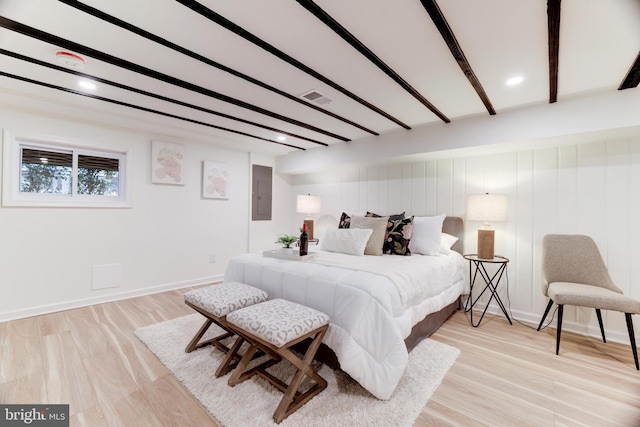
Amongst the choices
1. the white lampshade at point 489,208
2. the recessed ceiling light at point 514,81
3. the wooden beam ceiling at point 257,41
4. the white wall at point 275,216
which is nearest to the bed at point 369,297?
the white lampshade at point 489,208

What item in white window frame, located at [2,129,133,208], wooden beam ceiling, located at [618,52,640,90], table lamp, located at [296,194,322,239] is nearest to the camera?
wooden beam ceiling, located at [618,52,640,90]

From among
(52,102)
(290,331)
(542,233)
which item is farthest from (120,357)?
(542,233)

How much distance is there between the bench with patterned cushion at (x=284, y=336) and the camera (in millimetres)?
1524

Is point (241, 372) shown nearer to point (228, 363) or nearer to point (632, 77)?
point (228, 363)

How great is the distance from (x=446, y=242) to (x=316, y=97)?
217 cm

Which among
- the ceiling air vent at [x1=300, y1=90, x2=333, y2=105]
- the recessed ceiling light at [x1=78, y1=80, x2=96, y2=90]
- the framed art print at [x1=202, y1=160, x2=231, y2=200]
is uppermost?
the ceiling air vent at [x1=300, y1=90, x2=333, y2=105]

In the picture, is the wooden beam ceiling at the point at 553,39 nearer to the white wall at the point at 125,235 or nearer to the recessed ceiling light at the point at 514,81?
the recessed ceiling light at the point at 514,81

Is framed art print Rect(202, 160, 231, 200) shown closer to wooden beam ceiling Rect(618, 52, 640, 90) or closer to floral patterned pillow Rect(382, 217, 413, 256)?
floral patterned pillow Rect(382, 217, 413, 256)

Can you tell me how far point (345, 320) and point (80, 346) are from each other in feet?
7.28

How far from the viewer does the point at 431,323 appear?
2561mm

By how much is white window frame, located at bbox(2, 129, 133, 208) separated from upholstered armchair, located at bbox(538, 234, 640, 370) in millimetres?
4680

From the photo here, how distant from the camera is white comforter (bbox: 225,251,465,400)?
171 centimetres

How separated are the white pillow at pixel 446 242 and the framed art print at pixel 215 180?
326 centimetres

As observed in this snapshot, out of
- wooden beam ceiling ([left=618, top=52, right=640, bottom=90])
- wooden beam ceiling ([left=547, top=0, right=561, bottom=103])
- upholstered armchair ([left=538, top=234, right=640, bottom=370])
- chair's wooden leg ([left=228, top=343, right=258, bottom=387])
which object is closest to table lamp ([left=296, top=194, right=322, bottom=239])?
chair's wooden leg ([left=228, top=343, right=258, bottom=387])
